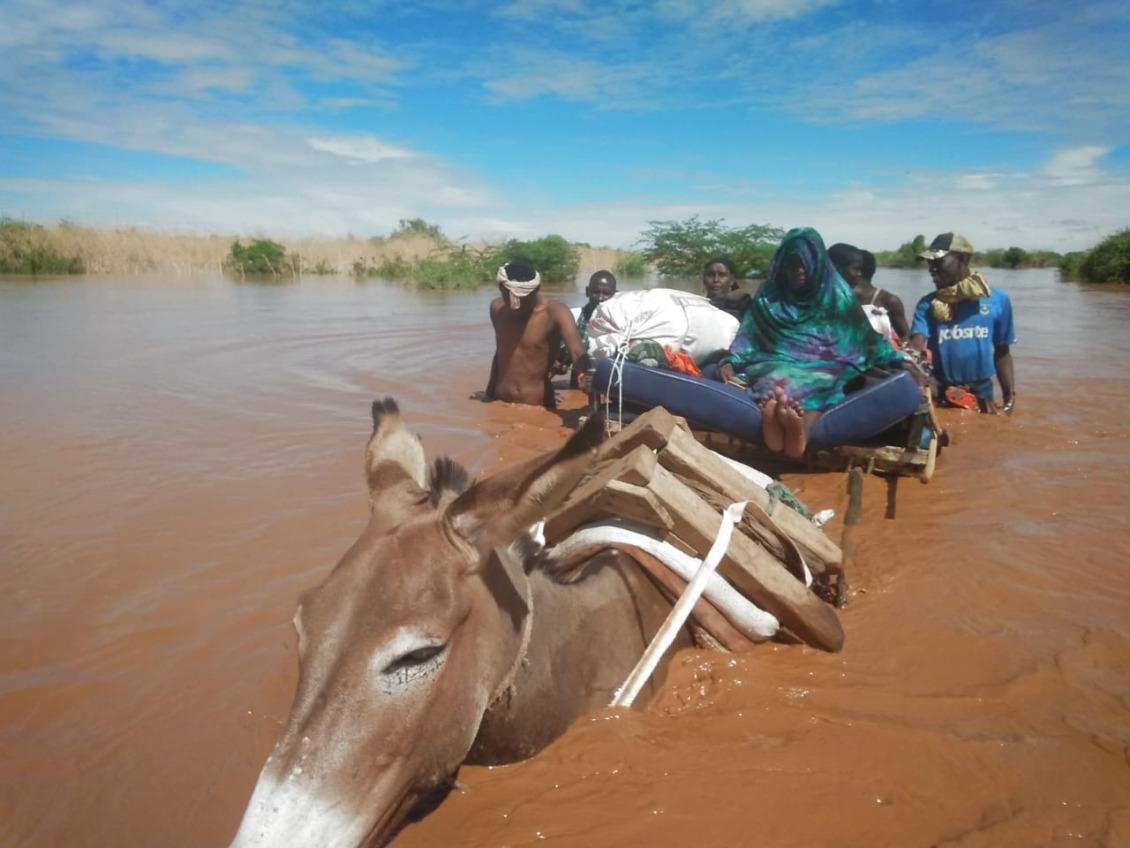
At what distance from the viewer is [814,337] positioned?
5.46m

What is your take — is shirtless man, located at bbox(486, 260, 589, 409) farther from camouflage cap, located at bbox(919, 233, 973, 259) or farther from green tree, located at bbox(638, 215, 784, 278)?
green tree, located at bbox(638, 215, 784, 278)

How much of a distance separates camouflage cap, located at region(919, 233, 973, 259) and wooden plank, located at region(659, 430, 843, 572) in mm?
5355

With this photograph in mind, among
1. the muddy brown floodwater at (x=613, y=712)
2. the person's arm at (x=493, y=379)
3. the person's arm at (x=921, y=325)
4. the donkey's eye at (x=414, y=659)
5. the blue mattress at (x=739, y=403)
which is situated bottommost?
the muddy brown floodwater at (x=613, y=712)

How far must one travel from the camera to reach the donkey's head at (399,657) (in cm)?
142

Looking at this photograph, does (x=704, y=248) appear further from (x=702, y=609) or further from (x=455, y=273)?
(x=702, y=609)

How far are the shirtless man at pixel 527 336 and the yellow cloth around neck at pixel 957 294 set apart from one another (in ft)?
12.2

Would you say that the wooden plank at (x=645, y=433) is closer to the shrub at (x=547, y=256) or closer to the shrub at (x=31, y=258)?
the shrub at (x=547, y=256)

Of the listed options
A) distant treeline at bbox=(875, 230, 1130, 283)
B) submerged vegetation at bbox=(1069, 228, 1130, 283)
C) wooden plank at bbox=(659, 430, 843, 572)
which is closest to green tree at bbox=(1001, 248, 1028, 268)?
distant treeline at bbox=(875, 230, 1130, 283)

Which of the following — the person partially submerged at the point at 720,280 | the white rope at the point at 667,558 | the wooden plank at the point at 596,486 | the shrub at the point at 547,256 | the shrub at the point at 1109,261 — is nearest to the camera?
the wooden plank at the point at 596,486

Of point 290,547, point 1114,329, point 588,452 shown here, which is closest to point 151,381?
point 290,547

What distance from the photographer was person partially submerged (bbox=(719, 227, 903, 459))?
5301mm

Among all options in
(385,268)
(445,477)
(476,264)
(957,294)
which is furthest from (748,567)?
(385,268)

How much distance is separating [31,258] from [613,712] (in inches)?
1245

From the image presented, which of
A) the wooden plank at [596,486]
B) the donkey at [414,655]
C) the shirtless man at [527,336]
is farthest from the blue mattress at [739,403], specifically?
the donkey at [414,655]
